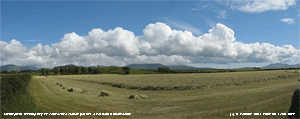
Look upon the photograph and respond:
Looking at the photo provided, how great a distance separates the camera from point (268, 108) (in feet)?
47.0

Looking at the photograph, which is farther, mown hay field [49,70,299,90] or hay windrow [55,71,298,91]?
mown hay field [49,70,299,90]

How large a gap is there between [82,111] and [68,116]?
5.52 ft

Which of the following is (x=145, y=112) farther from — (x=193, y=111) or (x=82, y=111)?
(x=82, y=111)

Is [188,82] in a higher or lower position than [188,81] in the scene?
higher

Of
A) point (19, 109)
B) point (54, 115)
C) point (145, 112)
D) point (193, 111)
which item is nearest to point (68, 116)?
point (54, 115)

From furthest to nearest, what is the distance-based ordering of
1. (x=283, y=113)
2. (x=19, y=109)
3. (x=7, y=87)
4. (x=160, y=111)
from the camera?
1. (x=7, y=87)
2. (x=160, y=111)
3. (x=19, y=109)
4. (x=283, y=113)

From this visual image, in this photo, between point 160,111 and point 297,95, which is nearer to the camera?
point 297,95

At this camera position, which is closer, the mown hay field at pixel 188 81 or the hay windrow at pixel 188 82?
the hay windrow at pixel 188 82

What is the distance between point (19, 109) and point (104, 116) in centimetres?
712

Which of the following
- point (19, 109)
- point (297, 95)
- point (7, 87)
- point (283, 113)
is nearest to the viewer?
point (297, 95)

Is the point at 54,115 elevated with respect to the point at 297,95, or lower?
lower

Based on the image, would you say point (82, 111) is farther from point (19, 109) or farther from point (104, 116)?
point (19, 109)

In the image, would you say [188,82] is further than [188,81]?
No

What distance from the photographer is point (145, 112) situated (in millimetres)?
14953
